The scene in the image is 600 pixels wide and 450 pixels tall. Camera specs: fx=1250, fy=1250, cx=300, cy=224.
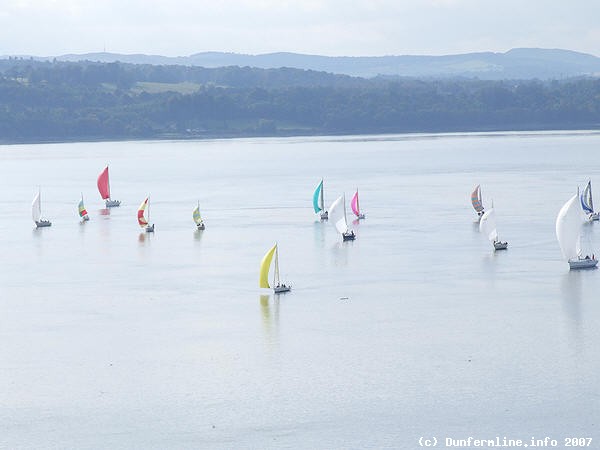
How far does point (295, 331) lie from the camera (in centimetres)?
4153

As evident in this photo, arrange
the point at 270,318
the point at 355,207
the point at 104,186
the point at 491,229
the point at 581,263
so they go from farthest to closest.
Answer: the point at 104,186 → the point at 355,207 → the point at 491,229 → the point at 581,263 → the point at 270,318

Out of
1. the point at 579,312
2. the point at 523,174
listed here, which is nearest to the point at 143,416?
the point at 579,312

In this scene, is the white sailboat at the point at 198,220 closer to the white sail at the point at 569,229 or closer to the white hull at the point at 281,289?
the white hull at the point at 281,289

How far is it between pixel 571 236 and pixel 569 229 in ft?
1.11

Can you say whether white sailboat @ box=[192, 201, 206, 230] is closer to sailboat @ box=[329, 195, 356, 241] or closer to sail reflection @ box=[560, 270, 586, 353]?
sailboat @ box=[329, 195, 356, 241]

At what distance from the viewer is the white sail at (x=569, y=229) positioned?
52031mm

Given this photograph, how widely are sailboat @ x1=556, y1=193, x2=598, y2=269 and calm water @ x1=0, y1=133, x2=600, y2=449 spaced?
65cm

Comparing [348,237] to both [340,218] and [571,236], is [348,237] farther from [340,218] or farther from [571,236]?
[571,236]

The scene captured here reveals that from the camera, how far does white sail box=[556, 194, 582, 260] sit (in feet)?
171

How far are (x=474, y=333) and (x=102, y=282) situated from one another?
1839 cm

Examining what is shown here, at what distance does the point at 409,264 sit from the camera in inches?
A: 2133

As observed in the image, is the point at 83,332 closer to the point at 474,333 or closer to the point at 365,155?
the point at 474,333

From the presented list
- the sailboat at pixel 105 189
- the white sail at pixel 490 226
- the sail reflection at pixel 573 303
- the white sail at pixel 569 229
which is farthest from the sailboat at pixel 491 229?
the sailboat at pixel 105 189

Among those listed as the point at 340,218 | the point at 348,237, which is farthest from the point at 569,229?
the point at 340,218
